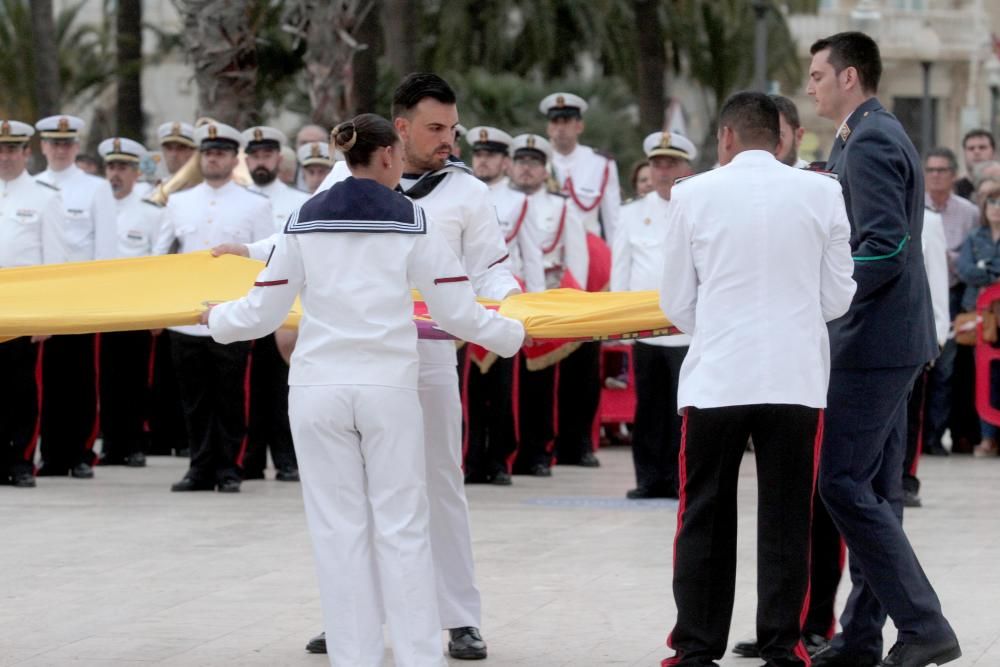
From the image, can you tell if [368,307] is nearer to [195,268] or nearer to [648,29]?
[195,268]

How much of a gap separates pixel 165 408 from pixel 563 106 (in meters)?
3.78

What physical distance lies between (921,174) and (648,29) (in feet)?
77.4

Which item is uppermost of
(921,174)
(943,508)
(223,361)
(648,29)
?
(648,29)

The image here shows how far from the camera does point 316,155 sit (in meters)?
13.4

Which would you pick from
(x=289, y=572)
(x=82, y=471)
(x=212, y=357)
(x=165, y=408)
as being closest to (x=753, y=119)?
(x=289, y=572)

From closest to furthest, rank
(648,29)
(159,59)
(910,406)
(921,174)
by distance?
(921,174) < (910,406) < (648,29) < (159,59)

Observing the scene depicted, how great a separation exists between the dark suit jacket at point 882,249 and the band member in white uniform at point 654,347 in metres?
4.69

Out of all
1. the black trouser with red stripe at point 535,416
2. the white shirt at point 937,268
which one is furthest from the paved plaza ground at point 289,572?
the white shirt at point 937,268

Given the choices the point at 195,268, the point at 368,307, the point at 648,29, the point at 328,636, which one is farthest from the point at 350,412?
the point at 648,29

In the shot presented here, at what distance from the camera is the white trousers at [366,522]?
6332 mm

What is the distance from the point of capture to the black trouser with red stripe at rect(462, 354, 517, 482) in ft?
42.4

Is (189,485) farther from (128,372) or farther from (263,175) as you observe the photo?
(263,175)

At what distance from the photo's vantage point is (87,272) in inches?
360

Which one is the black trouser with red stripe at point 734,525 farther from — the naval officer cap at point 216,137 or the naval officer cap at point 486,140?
the naval officer cap at point 486,140
